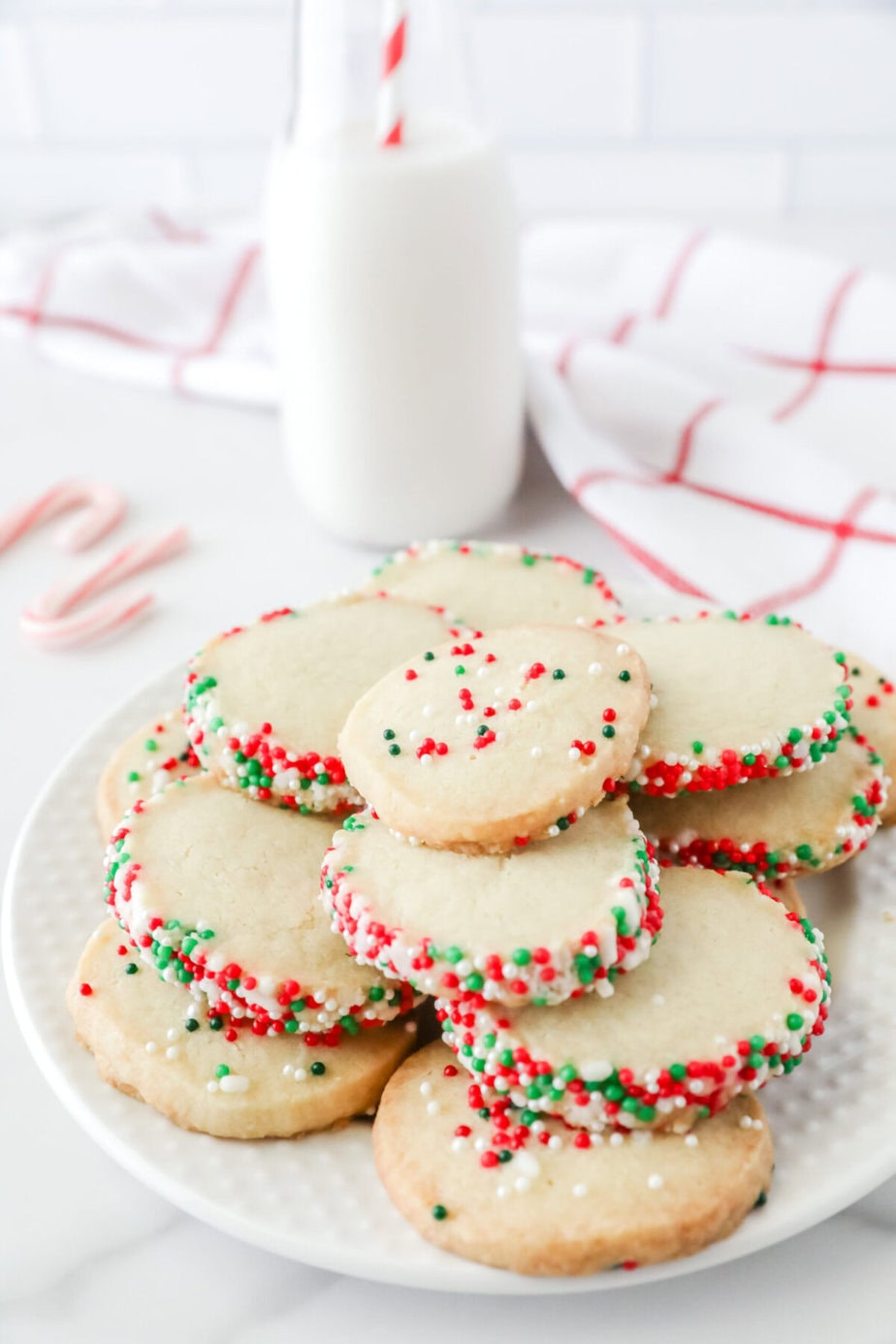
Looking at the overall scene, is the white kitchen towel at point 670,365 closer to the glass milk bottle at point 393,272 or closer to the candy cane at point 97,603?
the glass milk bottle at point 393,272

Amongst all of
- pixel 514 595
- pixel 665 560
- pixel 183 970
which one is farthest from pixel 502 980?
pixel 665 560

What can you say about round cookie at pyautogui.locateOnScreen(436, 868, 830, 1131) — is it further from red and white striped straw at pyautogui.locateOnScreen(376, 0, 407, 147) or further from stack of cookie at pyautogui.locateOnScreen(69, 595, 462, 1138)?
red and white striped straw at pyautogui.locateOnScreen(376, 0, 407, 147)

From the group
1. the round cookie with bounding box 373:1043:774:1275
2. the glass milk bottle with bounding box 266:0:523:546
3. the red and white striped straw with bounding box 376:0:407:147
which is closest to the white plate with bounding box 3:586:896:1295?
the round cookie with bounding box 373:1043:774:1275

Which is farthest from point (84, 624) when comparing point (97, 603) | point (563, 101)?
point (563, 101)

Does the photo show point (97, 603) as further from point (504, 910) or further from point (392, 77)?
point (504, 910)

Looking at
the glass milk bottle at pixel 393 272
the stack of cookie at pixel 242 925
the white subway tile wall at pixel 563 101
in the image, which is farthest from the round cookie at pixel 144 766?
the white subway tile wall at pixel 563 101

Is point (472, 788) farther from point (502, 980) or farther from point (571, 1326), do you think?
point (571, 1326)
